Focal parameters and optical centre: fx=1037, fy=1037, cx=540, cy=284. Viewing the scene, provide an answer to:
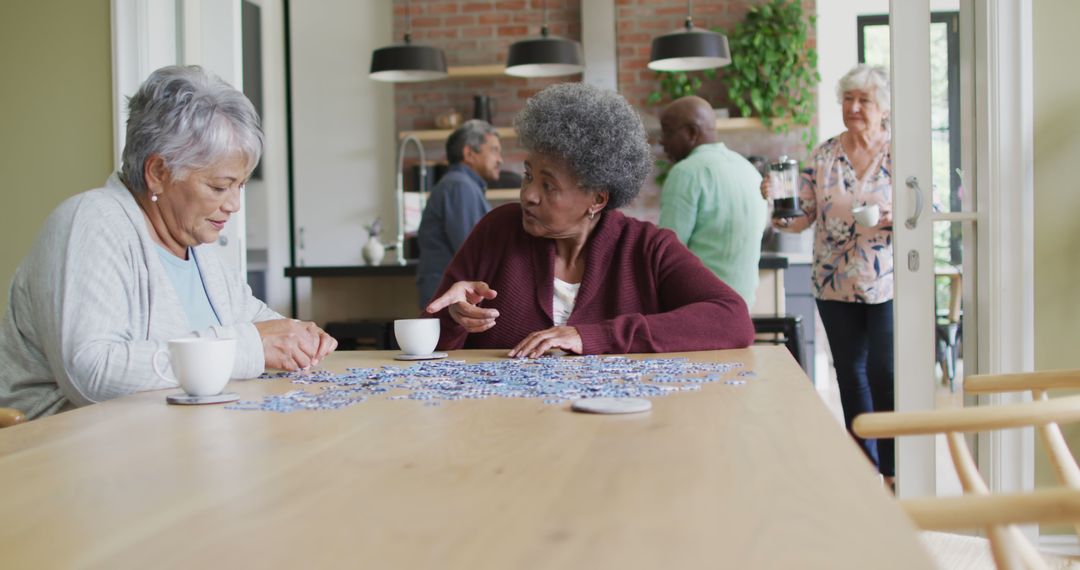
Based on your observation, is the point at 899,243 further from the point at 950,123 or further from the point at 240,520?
the point at 240,520

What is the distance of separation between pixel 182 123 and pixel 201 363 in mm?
604

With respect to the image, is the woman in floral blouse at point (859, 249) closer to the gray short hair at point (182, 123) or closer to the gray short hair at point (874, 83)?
the gray short hair at point (874, 83)

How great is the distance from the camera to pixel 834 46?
26.3ft

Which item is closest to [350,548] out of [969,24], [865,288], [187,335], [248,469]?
[248,469]

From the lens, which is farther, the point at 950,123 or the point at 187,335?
the point at 950,123

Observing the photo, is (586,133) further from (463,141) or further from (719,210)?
(463,141)

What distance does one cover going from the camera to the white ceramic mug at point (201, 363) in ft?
4.62

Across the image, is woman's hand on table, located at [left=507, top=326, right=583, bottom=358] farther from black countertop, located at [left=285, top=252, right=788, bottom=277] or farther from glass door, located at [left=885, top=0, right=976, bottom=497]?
black countertop, located at [left=285, top=252, right=788, bottom=277]

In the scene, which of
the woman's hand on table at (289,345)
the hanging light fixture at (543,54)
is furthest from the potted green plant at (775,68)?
the woman's hand on table at (289,345)

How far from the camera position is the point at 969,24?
→ 2889 mm

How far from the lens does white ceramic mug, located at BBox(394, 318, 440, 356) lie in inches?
77.2

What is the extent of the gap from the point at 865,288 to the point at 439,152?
436cm

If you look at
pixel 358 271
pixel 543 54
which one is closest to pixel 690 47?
pixel 543 54

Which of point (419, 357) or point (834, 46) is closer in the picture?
point (419, 357)
